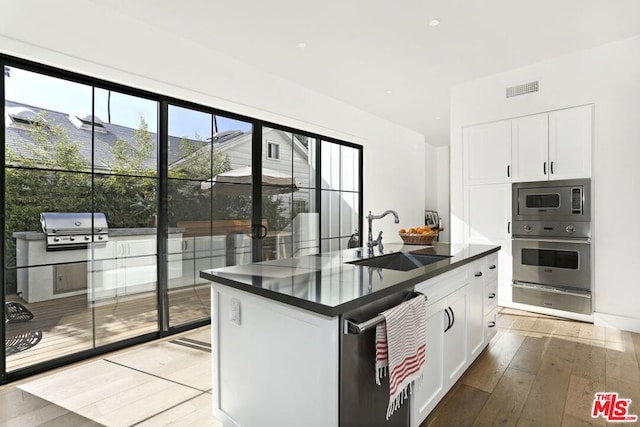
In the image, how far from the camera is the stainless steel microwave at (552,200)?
3.53 m

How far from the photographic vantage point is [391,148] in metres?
6.29

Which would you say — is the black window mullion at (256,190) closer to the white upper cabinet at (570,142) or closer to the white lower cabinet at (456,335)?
the white lower cabinet at (456,335)

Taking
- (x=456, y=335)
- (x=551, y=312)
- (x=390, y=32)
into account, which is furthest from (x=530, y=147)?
(x=456, y=335)

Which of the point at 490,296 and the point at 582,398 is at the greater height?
the point at 490,296

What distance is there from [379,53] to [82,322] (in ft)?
12.0

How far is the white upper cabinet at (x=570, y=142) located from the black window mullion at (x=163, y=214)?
3.99 m

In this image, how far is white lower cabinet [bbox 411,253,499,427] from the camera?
1.73 metres

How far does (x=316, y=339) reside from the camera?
4.08 ft

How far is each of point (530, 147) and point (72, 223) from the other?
4544mm

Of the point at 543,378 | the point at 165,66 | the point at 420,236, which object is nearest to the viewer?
the point at 543,378

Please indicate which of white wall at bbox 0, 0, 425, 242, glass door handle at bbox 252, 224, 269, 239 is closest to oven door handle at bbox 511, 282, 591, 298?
white wall at bbox 0, 0, 425, 242

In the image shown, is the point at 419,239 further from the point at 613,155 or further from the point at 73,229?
the point at 73,229

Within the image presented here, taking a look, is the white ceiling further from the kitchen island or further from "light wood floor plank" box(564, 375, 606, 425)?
"light wood floor plank" box(564, 375, 606, 425)

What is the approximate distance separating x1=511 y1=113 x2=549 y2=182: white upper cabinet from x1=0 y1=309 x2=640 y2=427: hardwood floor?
1.79 meters
